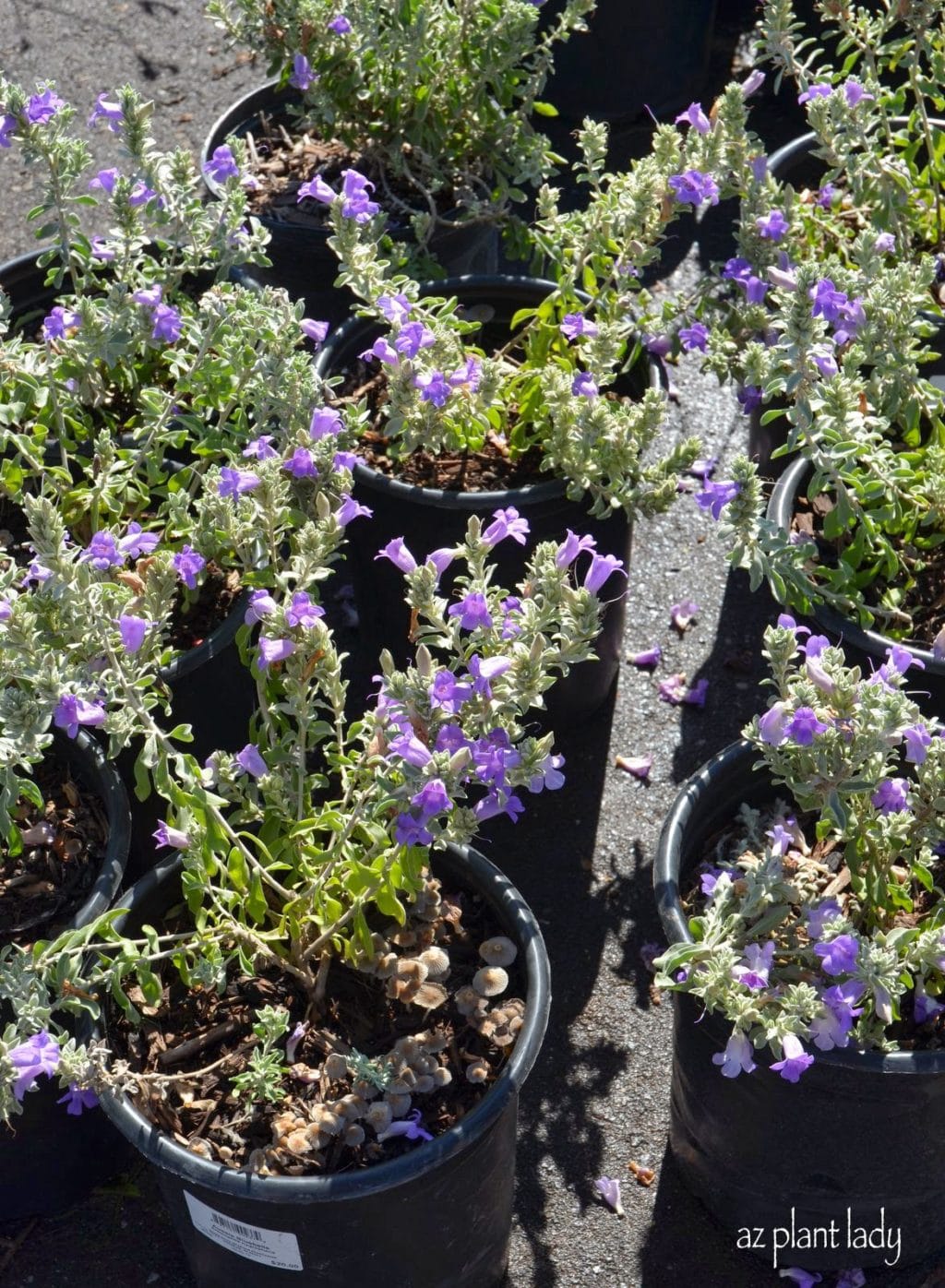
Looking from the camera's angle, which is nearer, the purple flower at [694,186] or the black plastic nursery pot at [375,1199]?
the black plastic nursery pot at [375,1199]

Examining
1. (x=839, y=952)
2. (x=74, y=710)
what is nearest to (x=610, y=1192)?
(x=839, y=952)

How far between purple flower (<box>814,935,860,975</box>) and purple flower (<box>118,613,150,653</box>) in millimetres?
938

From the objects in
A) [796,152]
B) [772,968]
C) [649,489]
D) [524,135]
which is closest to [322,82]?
[524,135]

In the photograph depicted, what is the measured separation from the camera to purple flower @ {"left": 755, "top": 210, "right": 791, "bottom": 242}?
2.63 meters

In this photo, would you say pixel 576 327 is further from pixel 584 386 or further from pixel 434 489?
pixel 434 489

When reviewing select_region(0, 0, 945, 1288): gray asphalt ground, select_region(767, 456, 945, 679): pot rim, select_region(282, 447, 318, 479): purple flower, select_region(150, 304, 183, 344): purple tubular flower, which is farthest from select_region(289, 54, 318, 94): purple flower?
select_region(767, 456, 945, 679): pot rim

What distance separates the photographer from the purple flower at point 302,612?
1.84m

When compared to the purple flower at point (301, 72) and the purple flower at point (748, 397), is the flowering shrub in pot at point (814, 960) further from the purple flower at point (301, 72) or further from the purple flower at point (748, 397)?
the purple flower at point (301, 72)

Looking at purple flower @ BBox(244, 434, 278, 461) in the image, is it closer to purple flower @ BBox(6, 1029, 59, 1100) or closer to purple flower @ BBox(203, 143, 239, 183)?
purple flower @ BBox(203, 143, 239, 183)

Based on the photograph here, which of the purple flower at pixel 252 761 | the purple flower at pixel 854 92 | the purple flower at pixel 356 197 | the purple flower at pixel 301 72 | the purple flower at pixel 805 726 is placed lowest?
the purple flower at pixel 252 761

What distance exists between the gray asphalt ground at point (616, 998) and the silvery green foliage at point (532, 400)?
62 cm

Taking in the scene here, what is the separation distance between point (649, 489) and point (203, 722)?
0.90 metres

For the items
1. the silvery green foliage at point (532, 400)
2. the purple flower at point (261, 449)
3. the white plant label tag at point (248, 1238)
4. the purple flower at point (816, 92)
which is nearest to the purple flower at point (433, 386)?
the silvery green foliage at point (532, 400)

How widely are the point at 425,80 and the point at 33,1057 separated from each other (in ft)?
7.48
